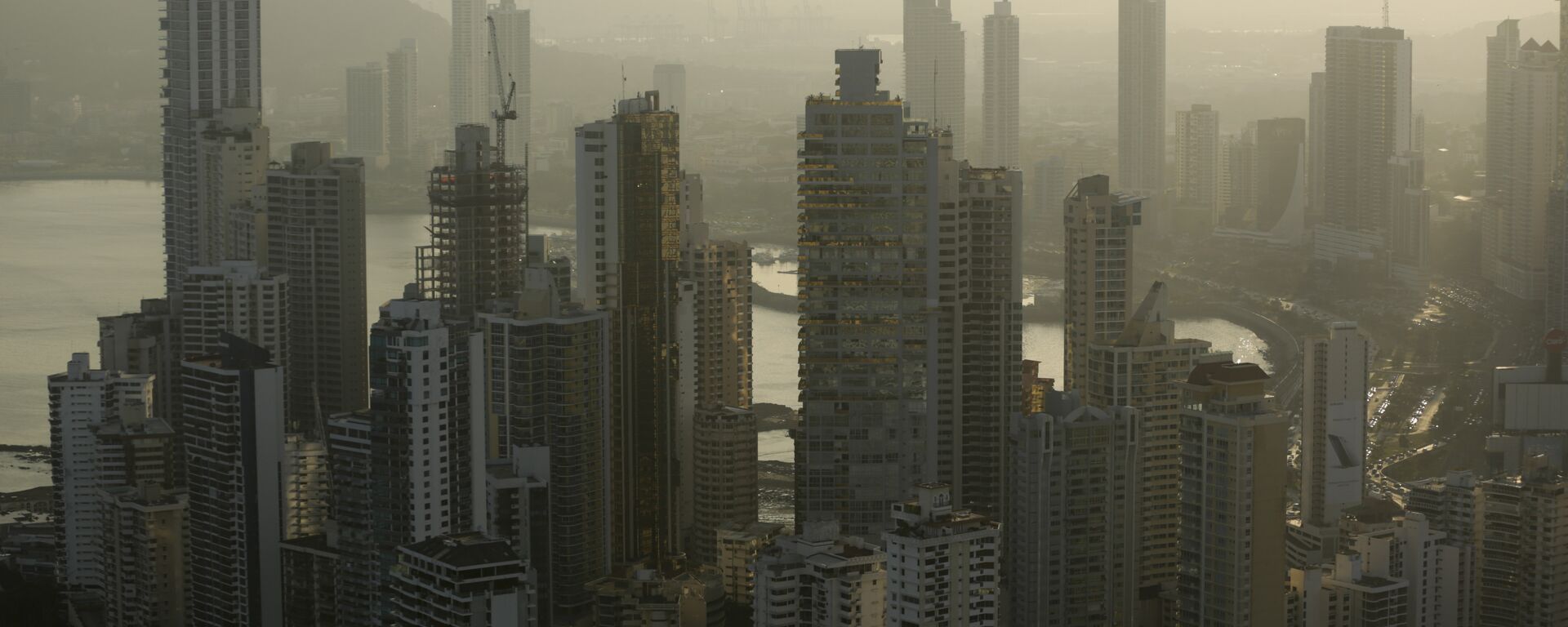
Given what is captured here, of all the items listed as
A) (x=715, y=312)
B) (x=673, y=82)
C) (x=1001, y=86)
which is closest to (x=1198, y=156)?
(x=1001, y=86)

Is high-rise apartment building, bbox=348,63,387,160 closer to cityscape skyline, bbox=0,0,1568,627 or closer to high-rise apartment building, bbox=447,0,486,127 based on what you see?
high-rise apartment building, bbox=447,0,486,127

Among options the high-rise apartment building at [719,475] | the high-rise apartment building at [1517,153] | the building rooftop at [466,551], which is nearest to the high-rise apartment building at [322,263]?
the high-rise apartment building at [719,475]

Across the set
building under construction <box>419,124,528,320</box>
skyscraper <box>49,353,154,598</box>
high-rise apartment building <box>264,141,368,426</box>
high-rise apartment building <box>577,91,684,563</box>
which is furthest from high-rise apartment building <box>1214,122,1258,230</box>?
skyscraper <box>49,353,154,598</box>

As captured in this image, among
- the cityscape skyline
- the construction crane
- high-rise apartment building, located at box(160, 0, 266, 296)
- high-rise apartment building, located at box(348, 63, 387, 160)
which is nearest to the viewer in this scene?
the cityscape skyline

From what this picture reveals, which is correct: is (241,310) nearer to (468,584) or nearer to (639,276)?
(639,276)

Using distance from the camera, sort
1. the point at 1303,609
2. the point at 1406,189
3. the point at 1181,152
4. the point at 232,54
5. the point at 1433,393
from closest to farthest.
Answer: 1. the point at 1303,609
2. the point at 232,54
3. the point at 1433,393
4. the point at 1406,189
5. the point at 1181,152

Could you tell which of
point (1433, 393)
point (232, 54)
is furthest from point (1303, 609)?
point (232, 54)

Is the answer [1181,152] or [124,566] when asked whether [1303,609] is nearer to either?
[124,566]
